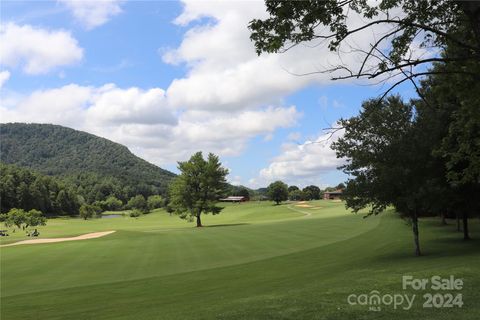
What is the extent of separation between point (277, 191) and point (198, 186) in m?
70.4

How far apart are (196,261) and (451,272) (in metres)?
15.1

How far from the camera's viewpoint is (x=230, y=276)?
20.1 meters

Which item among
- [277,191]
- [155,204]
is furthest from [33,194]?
[277,191]

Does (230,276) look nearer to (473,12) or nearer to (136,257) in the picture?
(136,257)

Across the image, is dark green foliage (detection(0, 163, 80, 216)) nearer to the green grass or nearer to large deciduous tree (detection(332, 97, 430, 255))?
the green grass

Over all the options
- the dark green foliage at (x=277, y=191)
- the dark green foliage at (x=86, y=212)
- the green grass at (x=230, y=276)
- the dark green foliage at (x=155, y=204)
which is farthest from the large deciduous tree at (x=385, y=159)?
the dark green foliage at (x=155, y=204)

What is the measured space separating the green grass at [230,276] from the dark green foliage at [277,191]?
9611 centimetres

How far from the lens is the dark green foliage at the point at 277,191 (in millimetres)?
134600

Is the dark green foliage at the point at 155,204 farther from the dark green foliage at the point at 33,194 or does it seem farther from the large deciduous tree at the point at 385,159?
the large deciduous tree at the point at 385,159

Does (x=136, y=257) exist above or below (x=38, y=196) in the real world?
below

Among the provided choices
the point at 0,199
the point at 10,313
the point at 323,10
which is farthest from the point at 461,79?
the point at 0,199

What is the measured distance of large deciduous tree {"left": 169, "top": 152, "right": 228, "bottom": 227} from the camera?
65688 mm

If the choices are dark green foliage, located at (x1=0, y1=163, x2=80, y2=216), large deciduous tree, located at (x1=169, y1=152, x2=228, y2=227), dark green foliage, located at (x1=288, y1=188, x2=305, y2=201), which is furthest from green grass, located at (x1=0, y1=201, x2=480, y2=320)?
dark green foliage, located at (x1=288, y1=188, x2=305, y2=201)

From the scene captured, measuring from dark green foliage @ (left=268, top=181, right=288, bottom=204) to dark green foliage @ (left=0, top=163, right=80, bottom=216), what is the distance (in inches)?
2716
